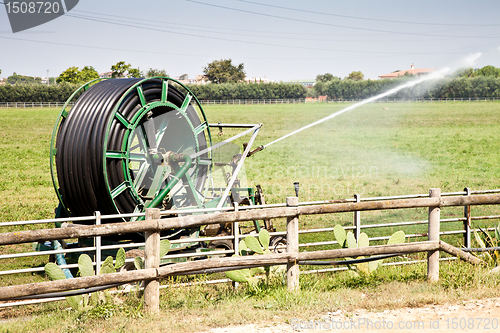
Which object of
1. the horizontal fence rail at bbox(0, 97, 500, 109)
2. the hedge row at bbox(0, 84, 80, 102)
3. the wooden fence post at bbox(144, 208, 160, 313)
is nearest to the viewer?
the wooden fence post at bbox(144, 208, 160, 313)

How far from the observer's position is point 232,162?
9.98 meters

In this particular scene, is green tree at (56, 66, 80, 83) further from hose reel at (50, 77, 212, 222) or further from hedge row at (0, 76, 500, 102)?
hose reel at (50, 77, 212, 222)

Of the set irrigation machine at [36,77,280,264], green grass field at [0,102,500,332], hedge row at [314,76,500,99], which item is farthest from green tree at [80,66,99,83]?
irrigation machine at [36,77,280,264]

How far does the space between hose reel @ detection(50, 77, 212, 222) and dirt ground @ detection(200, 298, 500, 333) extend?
11.9 ft

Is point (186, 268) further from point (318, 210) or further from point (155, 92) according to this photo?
point (155, 92)

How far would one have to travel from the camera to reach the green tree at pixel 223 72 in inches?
4887

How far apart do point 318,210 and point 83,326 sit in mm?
2780

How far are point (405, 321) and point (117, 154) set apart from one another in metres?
4.82

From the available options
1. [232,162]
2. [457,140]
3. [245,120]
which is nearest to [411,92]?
[245,120]

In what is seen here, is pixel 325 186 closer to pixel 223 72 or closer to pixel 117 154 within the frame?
pixel 117 154

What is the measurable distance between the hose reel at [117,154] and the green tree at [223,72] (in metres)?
116

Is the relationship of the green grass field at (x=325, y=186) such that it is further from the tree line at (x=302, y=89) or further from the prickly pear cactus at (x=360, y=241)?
the tree line at (x=302, y=89)

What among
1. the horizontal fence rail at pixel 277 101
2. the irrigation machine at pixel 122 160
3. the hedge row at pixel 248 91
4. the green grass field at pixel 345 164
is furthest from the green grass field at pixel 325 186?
the hedge row at pixel 248 91

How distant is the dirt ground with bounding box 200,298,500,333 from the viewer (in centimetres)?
490
